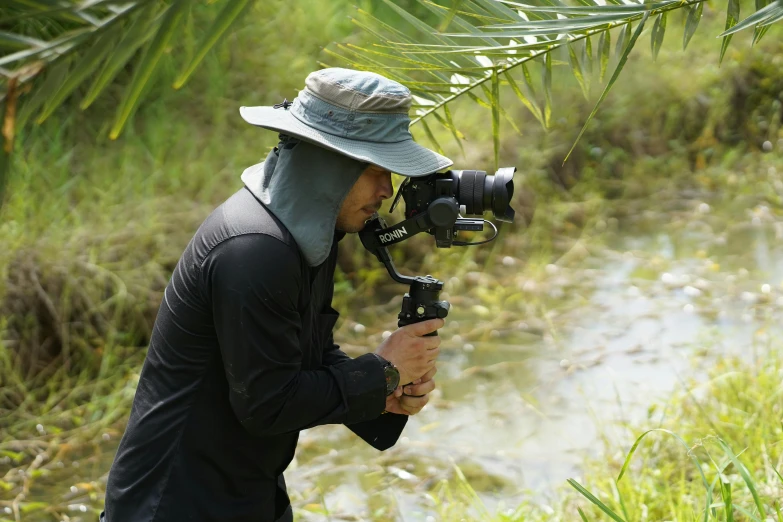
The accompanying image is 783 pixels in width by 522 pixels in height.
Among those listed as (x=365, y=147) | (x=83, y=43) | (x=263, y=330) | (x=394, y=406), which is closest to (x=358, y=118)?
(x=365, y=147)

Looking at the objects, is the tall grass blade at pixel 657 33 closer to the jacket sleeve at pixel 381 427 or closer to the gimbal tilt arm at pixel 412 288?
the gimbal tilt arm at pixel 412 288

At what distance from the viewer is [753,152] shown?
293 inches

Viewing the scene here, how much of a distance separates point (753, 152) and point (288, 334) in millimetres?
6687

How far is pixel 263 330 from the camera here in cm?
159

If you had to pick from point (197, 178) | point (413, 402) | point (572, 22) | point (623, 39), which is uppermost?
point (572, 22)

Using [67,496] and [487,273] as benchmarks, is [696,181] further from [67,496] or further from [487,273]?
[67,496]

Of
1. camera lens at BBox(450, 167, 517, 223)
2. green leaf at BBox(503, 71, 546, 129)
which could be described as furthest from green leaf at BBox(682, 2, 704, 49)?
camera lens at BBox(450, 167, 517, 223)

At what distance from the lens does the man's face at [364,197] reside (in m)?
1.73

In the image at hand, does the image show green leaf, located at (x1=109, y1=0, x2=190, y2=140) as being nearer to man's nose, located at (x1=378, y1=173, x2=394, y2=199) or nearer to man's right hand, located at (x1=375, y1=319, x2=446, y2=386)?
man's nose, located at (x1=378, y1=173, x2=394, y2=199)

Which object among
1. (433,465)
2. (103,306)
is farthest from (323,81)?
(103,306)

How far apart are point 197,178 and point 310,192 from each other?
3245 millimetres

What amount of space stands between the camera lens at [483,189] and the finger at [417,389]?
385mm

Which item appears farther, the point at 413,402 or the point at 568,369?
the point at 568,369

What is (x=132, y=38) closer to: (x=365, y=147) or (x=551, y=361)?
(x=365, y=147)
